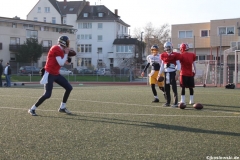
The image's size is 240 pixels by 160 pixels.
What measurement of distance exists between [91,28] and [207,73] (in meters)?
59.3

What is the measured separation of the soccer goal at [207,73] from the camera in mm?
27719

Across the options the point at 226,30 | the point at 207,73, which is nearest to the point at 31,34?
the point at 226,30

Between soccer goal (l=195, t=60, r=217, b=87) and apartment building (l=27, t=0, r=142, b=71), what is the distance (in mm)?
52968

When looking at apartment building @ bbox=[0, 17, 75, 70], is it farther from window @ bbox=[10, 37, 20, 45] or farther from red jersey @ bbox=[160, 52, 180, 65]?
red jersey @ bbox=[160, 52, 180, 65]

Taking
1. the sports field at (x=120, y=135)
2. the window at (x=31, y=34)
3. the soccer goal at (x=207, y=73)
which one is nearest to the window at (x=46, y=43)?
the window at (x=31, y=34)

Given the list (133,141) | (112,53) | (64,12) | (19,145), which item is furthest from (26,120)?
(64,12)

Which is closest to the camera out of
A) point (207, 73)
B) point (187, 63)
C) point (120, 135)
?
point (120, 135)

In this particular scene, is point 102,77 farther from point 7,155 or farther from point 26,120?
point 7,155

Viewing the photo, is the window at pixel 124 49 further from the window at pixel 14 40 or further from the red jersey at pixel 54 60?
the red jersey at pixel 54 60

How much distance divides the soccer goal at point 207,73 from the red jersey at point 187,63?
16.3 metres

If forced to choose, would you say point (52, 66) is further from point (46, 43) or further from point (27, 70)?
point (46, 43)

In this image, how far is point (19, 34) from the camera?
2539 inches

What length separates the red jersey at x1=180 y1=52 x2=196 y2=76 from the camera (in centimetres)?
1122

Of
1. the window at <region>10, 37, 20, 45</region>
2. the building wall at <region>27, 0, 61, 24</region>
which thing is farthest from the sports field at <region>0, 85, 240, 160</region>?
the building wall at <region>27, 0, 61, 24</region>
